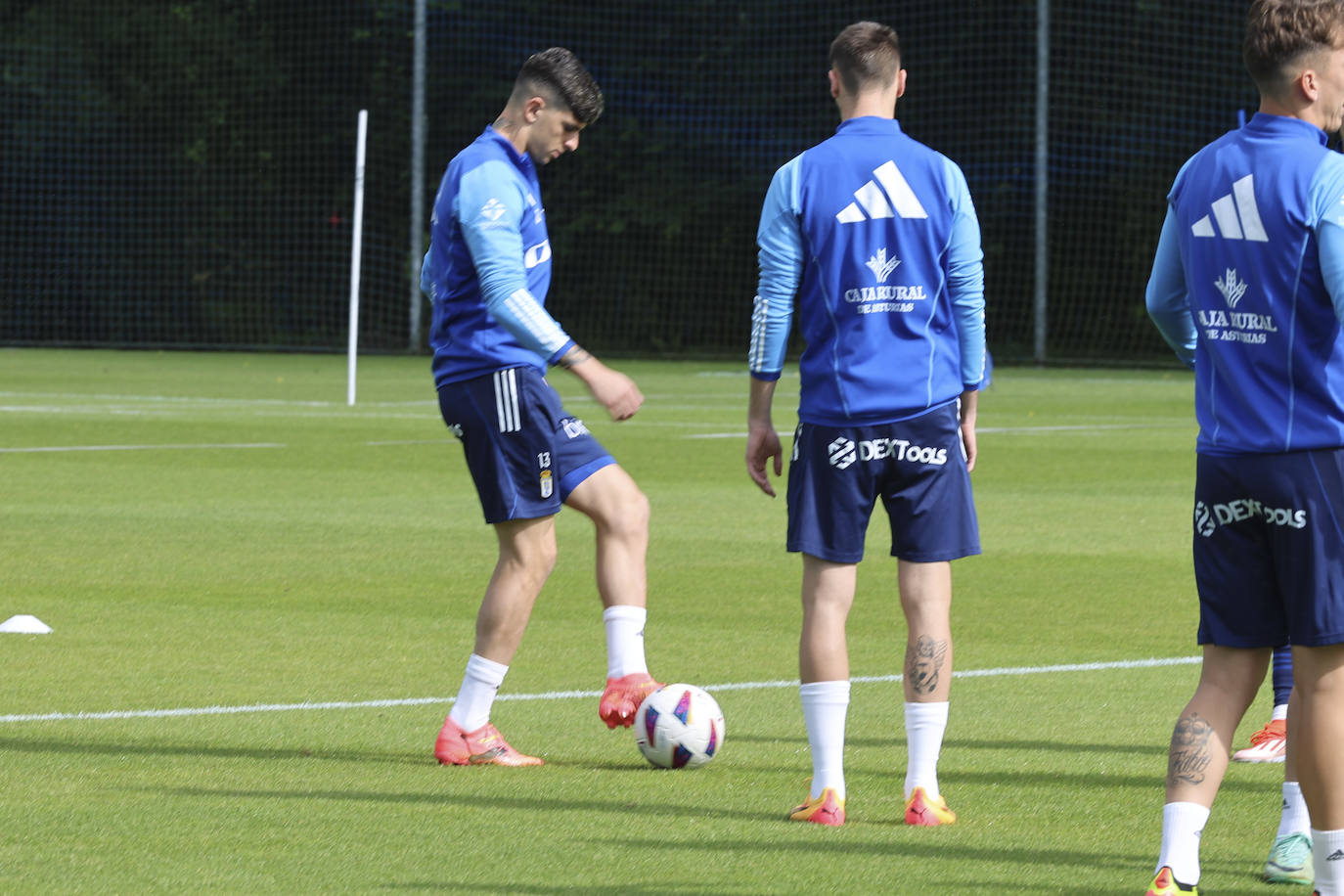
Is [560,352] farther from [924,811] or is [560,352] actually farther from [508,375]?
[924,811]

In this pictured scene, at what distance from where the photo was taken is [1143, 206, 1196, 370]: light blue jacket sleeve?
175 inches

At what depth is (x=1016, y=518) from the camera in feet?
41.8

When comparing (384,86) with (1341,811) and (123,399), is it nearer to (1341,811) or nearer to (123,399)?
(123,399)

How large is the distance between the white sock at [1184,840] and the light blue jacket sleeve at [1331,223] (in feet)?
3.19

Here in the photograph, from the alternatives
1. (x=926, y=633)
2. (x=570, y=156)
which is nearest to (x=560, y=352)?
(x=926, y=633)

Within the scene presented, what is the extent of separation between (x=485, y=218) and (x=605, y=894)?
218 centimetres

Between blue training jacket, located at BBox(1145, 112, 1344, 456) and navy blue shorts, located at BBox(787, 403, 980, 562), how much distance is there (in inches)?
44.0

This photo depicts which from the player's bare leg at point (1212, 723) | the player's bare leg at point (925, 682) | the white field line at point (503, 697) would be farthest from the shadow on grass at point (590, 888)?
the white field line at point (503, 697)

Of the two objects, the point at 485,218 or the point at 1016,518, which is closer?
the point at 485,218

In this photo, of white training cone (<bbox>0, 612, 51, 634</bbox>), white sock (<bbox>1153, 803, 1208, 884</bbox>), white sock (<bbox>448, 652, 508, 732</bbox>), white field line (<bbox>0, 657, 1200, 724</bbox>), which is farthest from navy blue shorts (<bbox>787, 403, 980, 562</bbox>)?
white training cone (<bbox>0, 612, 51, 634</bbox>)

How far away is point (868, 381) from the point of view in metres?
5.31

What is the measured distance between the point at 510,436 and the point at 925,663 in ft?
4.88

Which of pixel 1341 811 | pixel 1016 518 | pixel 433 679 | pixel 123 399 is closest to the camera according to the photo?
pixel 1341 811

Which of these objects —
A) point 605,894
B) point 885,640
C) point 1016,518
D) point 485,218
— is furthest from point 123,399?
point 605,894
